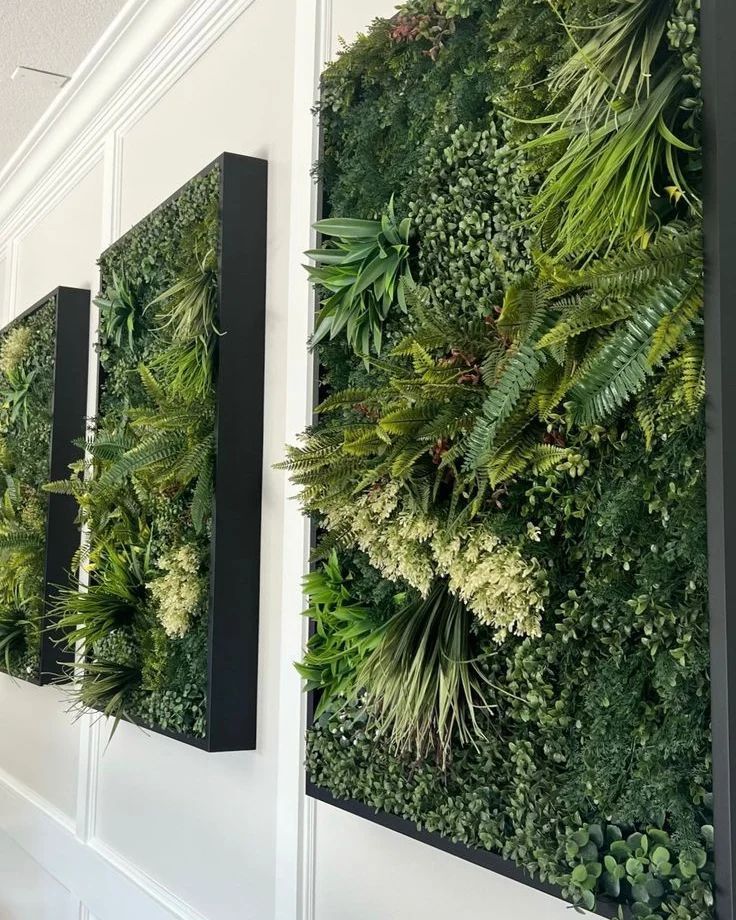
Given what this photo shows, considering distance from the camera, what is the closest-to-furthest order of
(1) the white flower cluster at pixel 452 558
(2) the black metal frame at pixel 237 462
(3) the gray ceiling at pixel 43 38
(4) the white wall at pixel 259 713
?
(1) the white flower cluster at pixel 452 558
(4) the white wall at pixel 259 713
(2) the black metal frame at pixel 237 462
(3) the gray ceiling at pixel 43 38

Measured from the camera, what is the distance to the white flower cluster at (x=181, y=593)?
1759 mm

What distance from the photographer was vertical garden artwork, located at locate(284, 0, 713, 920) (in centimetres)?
90

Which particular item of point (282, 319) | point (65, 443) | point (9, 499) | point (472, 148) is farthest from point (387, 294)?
point (9, 499)

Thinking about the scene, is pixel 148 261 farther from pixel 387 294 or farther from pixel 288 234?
pixel 387 294

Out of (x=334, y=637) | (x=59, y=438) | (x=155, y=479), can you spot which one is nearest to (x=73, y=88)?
(x=59, y=438)

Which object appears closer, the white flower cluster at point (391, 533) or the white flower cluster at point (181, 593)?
the white flower cluster at point (391, 533)

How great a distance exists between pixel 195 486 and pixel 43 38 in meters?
1.29

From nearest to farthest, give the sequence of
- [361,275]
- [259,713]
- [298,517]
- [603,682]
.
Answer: [603,682]
[361,275]
[298,517]
[259,713]

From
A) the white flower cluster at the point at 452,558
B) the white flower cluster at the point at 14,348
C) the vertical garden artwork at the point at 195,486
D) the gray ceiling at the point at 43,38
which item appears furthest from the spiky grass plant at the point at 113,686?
the gray ceiling at the point at 43,38

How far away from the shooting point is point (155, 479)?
5.93 ft

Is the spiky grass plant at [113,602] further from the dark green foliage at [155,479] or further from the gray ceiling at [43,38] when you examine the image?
the gray ceiling at [43,38]

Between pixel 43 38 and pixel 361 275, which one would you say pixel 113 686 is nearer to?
pixel 361 275

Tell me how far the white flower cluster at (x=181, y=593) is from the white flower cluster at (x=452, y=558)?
1.86 feet

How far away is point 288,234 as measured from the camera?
174cm
